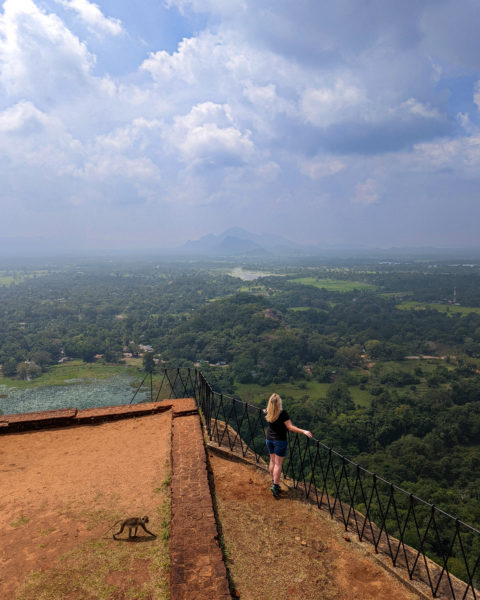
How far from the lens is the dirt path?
182 inches

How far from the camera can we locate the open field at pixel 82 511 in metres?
4.41

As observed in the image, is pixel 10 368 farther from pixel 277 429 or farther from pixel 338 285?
pixel 338 285

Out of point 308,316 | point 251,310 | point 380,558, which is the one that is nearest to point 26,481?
point 380,558

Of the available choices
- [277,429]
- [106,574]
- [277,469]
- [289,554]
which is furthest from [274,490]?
[106,574]

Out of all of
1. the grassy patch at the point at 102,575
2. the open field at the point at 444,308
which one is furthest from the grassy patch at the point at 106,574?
the open field at the point at 444,308

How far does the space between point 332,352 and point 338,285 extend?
8568 cm

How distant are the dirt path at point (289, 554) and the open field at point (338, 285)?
428 feet

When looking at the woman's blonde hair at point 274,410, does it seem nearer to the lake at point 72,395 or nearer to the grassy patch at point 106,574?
the grassy patch at point 106,574

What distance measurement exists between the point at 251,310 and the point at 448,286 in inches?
3587

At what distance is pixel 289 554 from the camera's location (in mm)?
5215

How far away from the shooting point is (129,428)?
30.8 feet

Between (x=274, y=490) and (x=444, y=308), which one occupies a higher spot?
(x=274, y=490)

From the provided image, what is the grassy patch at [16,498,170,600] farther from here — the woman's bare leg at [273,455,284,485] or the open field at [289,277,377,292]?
the open field at [289,277,377,292]

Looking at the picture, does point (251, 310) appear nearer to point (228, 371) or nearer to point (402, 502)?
point (228, 371)
